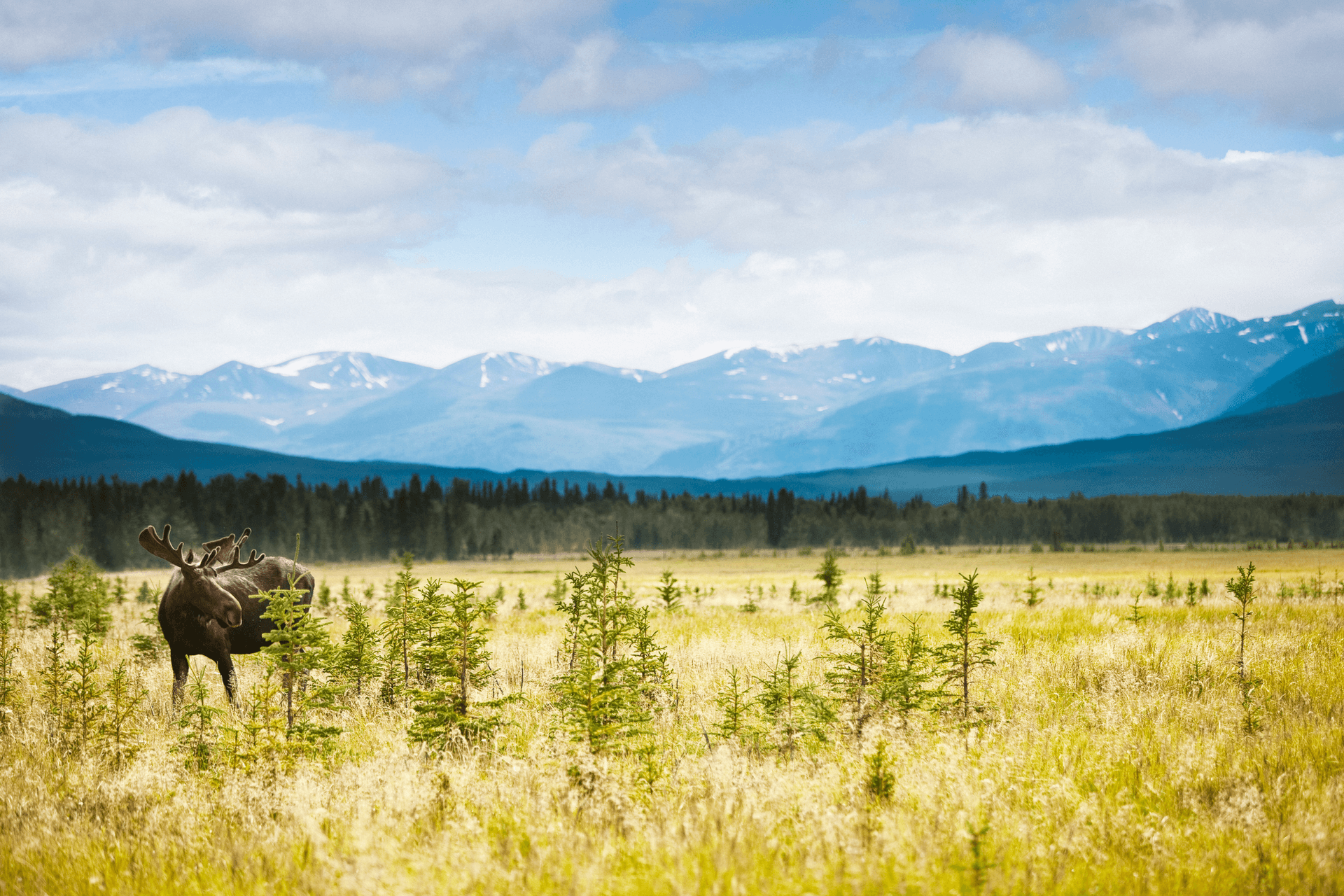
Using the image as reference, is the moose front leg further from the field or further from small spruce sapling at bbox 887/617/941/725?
small spruce sapling at bbox 887/617/941/725

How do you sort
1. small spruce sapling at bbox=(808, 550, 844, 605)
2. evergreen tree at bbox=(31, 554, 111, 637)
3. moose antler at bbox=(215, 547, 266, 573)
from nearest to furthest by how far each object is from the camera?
moose antler at bbox=(215, 547, 266, 573)
evergreen tree at bbox=(31, 554, 111, 637)
small spruce sapling at bbox=(808, 550, 844, 605)

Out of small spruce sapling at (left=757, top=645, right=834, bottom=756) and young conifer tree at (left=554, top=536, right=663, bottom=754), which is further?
small spruce sapling at (left=757, top=645, right=834, bottom=756)

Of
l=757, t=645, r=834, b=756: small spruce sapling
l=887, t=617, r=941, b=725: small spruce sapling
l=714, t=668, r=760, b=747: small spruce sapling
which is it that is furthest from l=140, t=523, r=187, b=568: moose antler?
l=887, t=617, r=941, b=725: small spruce sapling

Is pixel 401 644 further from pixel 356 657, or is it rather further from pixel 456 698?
pixel 456 698

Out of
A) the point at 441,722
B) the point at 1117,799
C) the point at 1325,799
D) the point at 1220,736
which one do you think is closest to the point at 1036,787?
the point at 1117,799

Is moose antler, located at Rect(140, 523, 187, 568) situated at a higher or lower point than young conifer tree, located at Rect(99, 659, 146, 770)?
higher

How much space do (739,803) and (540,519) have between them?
153020 millimetres

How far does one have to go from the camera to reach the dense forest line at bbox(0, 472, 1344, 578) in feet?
388

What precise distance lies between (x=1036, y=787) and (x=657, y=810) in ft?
11.7

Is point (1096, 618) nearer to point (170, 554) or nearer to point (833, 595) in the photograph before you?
point (833, 595)

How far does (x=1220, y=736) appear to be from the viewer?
351 inches

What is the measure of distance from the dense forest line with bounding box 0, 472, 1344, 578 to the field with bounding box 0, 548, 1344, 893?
111 m

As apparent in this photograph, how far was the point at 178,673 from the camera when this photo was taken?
12.2 m

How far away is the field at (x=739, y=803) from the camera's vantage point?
19.5 ft
